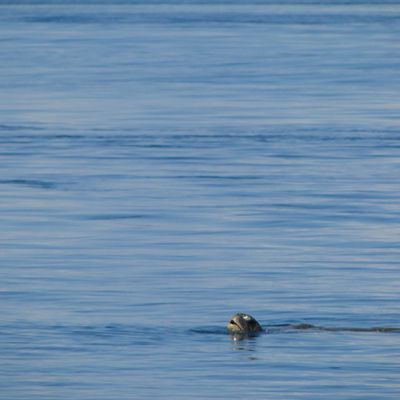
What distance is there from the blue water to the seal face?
0.50 ft

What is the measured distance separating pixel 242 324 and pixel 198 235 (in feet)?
21.3

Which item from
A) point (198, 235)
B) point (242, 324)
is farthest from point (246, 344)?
point (198, 235)

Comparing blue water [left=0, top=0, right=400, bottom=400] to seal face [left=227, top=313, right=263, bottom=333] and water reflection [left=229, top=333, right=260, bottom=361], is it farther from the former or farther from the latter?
seal face [left=227, top=313, right=263, bottom=333]

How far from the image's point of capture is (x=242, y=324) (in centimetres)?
1720

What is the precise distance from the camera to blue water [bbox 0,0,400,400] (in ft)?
52.8

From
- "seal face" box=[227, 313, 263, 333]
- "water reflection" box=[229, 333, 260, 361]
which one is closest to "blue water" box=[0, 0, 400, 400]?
"water reflection" box=[229, 333, 260, 361]

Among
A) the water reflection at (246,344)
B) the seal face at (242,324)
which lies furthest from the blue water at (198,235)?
the seal face at (242,324)

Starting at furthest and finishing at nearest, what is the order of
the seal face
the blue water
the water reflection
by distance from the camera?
the seal face
the water reflection
the blue water

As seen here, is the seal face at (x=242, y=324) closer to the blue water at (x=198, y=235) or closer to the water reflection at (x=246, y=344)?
the water reflection at (x=246, y=344)

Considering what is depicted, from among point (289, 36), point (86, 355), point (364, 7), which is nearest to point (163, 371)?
point (86, 355)

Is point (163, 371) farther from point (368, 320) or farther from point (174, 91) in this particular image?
point (174, 91)

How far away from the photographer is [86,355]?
1652cm

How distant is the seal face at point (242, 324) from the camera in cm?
1719

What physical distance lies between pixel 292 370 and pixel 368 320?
2454 millimetres
